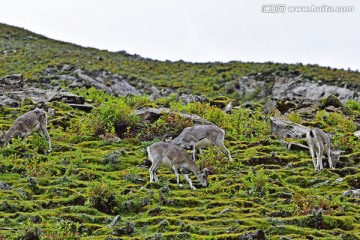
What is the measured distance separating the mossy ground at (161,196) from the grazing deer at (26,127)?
14.8 inches

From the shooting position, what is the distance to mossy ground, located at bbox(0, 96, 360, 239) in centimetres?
1623

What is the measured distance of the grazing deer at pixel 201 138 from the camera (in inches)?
921

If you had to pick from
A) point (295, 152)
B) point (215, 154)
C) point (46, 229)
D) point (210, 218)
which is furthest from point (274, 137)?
point (46, 229)

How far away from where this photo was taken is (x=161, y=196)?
61.5 feet

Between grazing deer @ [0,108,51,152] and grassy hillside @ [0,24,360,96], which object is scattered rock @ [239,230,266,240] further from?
grassy hillside @ [0,24,360,96]

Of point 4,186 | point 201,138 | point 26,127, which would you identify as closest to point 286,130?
point 201,138

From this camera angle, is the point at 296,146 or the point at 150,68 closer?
the point at 296,146

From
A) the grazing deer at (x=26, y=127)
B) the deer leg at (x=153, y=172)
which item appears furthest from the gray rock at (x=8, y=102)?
the deer leg at (x=153, y=172)

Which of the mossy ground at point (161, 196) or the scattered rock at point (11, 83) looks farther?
the scattered rock at point (11, 83)

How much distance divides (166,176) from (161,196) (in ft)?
9.61

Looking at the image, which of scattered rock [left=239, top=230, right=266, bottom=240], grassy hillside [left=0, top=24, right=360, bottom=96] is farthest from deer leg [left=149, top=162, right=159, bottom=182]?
grassy hillside [left=0, top=24, right=360, bottom=96]

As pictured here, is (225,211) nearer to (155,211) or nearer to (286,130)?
(155,211)

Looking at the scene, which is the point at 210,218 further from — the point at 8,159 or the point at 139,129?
the point at 139,129

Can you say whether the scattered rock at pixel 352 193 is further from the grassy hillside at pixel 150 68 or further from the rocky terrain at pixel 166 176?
the grassy hillside at pixel 150 68
